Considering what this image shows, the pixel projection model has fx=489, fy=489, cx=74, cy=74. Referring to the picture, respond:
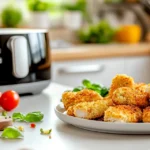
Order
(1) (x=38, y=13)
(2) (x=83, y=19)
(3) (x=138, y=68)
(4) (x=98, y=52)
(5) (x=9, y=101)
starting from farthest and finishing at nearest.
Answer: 1. (2) (x=83, y=19)
2. (1) (x=38, y=13)
3. (3) (x=138, y=68)
4. (4) (x=98, y=52)
5. (5) (x=9, y=101)

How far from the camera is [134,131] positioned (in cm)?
107

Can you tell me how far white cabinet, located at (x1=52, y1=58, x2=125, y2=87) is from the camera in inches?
116

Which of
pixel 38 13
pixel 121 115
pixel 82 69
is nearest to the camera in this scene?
pixel 121 115

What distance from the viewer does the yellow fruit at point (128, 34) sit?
372 cm

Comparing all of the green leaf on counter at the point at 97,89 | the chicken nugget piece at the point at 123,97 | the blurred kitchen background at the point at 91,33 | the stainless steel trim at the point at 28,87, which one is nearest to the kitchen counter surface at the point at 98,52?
the blurred kitchen background at the point at 91,33

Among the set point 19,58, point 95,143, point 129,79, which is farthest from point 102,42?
point 95,143

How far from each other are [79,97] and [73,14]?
2.55 meters

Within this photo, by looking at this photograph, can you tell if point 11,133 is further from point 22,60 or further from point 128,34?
point 128,34

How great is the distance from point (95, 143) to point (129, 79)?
0.26m

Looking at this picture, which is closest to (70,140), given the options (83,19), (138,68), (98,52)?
(98,52)

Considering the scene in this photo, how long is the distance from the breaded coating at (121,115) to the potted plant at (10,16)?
8.04ft

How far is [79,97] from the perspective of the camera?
3.95 feet

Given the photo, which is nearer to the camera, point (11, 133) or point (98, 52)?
point (11, 133)

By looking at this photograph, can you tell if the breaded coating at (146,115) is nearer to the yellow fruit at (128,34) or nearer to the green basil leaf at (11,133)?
the green basil leaf at (11,133)
